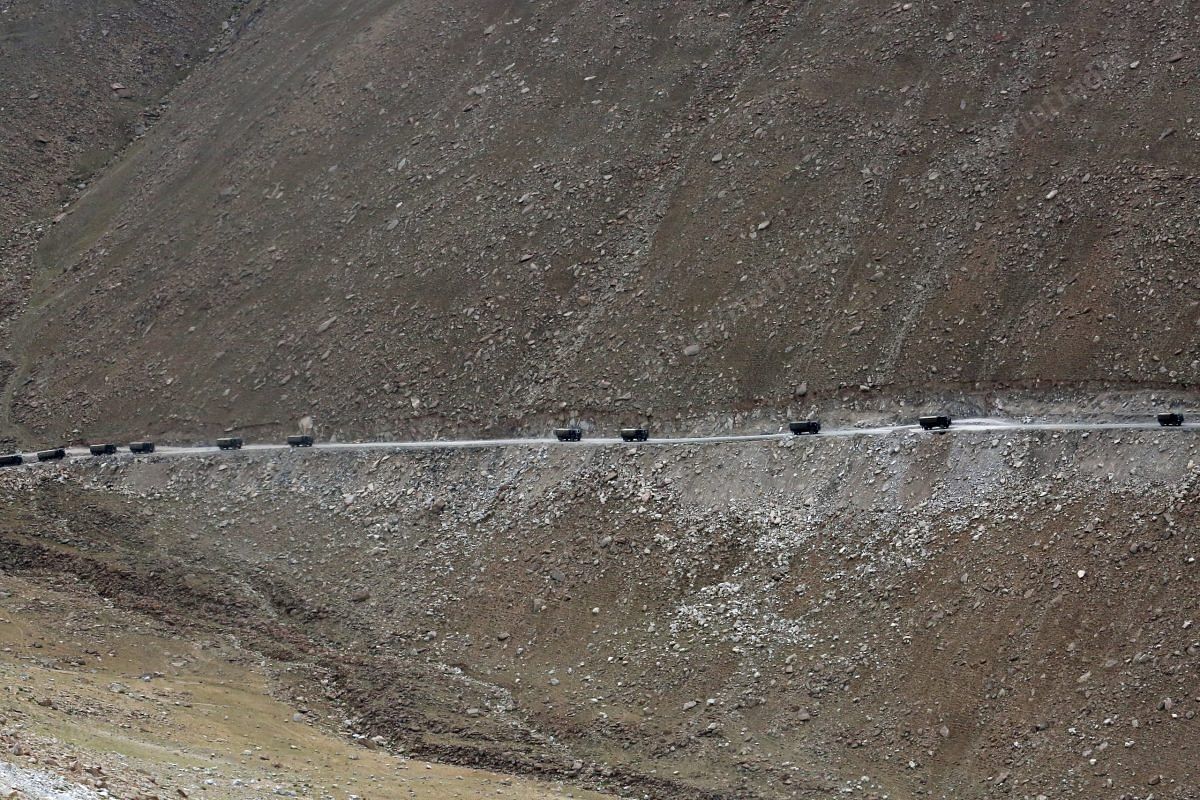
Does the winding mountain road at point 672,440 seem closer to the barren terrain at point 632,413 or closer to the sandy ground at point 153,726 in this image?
the barren terrain at point 632,413

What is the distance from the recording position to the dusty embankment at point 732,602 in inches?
1612

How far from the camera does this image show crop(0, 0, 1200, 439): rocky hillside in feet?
180

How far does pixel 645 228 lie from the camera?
2547 inches

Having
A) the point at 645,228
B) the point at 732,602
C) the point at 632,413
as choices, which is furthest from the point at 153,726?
the point at 645,228

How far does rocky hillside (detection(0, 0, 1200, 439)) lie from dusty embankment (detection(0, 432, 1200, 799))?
496cm

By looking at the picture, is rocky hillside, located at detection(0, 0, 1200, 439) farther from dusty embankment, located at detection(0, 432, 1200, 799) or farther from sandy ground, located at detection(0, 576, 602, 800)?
sandy ground, located at detection(0, 576, 602, 800)

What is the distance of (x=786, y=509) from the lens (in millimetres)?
51375

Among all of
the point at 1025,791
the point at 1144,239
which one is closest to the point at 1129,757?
the point at 1025,791

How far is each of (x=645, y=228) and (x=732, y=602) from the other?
77.6 ft

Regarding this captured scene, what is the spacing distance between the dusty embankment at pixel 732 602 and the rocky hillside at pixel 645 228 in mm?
4963

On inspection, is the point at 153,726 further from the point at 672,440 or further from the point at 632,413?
the point at 632,413

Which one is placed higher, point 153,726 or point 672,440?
point 153,726

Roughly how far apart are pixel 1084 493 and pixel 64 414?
184 feet

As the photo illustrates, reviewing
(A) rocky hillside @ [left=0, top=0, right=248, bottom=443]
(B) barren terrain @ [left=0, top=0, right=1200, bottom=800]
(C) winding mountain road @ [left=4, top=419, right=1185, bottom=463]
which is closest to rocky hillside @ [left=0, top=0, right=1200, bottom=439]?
(B) barren terrain @ [left=0, top=0, right=1200, bottom=800]
